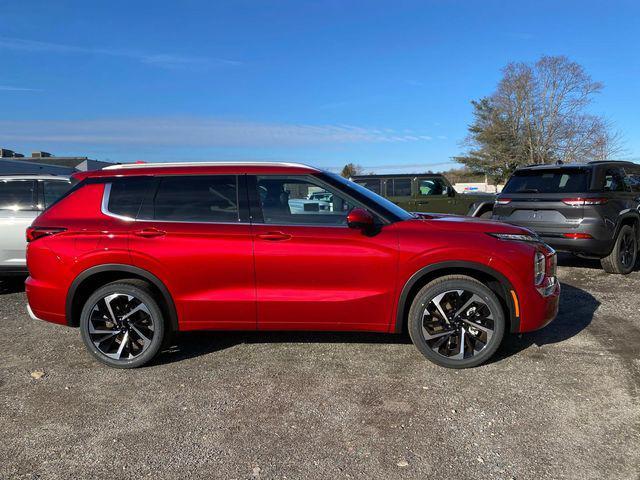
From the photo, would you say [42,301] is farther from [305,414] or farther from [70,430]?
[305,414]

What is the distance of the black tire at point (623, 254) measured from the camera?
7379mm

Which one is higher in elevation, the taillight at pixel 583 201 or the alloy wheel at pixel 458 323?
the taillight at pixel 583 201

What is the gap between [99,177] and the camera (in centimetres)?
410

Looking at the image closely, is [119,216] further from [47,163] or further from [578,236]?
[47,163]

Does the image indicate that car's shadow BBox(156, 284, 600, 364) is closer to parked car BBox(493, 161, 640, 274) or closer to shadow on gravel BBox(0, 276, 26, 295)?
parked car BBox(493, 161, 640, 274)

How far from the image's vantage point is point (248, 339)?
15.4 ft

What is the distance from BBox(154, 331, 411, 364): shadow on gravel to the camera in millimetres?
4445

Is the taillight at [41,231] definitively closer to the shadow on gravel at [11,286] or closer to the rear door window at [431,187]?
the shadow on gravel at [11,286]

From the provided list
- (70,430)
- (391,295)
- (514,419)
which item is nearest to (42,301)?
(70,430)

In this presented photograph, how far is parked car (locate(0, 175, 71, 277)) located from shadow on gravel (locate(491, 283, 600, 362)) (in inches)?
244

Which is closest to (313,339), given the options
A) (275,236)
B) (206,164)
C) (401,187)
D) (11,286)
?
(275,236)

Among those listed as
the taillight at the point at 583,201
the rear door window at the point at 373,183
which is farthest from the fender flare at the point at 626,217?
the rear door window at the point at 373,183

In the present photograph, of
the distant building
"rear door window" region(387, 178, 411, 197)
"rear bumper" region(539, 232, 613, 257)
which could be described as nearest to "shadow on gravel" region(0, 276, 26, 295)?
"rear bumper" region(539, 232, 613, 257)

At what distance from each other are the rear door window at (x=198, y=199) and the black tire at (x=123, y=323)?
68 cm
